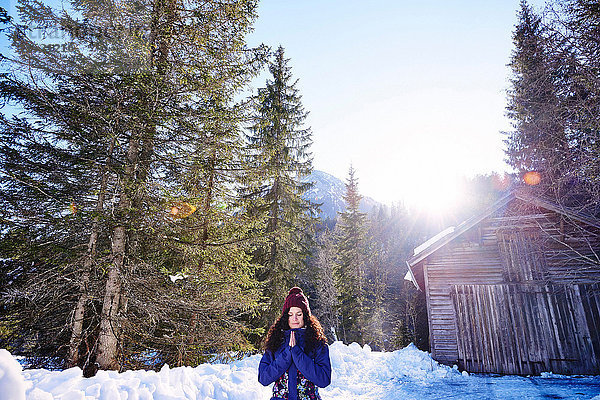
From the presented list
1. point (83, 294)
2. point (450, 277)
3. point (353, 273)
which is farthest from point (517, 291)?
point (353, 273)

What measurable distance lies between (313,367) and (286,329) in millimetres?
555

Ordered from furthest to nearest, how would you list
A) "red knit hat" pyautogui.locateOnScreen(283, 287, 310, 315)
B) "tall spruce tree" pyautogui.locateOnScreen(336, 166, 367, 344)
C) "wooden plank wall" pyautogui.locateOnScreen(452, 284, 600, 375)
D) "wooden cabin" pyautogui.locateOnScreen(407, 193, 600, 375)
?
"tall spruce tree" pyautogui.locateOnScreen(336, 166, 367, 344), "wooden cabin" pyautogui.locateOnScreen(407, 193, 600, 375), "wooden plank wall" pyautogui.locateOnScreen(452, 284, 600, 375), "red knit hat" pyautogui.locateOnScreen(283, 287, 310, 315)

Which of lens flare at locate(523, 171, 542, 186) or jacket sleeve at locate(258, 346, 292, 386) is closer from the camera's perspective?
jacket sleeve at locate(258, 346, 292, 386)

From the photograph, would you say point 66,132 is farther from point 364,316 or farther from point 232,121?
point 364,316

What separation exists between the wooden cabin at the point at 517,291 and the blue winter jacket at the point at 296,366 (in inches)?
411

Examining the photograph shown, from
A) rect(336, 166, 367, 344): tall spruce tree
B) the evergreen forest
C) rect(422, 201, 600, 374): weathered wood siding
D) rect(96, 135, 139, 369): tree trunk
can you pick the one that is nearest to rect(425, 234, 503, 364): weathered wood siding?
rect(422, 201, 600, 374): weathered wood siding

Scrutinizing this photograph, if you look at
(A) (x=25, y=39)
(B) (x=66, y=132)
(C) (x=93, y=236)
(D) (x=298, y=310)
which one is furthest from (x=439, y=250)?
(A) (x=25, y=39)

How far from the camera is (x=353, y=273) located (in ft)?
83.6

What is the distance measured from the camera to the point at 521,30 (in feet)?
59.8

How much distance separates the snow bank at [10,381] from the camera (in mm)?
1523

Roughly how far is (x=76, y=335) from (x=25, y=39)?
5.64 metres

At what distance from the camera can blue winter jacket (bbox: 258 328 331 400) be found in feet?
9.43

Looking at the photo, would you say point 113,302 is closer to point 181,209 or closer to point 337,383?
point 181,209

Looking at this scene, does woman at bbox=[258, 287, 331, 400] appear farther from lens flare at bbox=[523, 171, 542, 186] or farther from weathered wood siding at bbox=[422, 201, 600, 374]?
lens flare at bbox=[523, 171, 542, 186]
